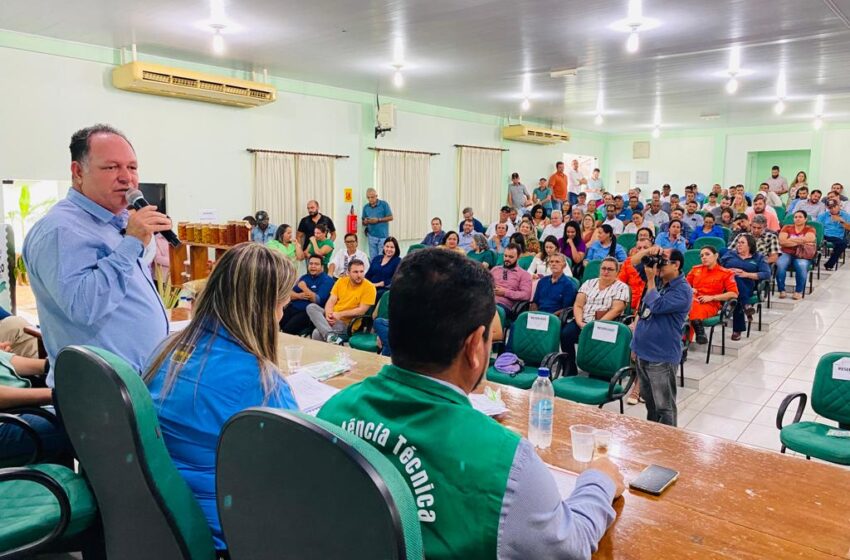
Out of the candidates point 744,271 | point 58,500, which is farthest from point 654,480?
point 744,271

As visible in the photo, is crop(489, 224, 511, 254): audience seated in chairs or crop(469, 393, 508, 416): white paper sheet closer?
crop(469, 393, 508, 416): white paper sheet

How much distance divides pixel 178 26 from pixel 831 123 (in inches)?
A: 567

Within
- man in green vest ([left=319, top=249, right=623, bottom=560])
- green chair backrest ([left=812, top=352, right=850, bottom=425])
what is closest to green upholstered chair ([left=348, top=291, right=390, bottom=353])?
green chair backrest ([left=812, top=352, right=850, bottom=425])

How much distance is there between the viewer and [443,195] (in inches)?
460

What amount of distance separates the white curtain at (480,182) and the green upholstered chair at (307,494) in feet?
36.7

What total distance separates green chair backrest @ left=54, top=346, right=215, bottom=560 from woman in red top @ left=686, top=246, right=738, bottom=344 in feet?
17.5

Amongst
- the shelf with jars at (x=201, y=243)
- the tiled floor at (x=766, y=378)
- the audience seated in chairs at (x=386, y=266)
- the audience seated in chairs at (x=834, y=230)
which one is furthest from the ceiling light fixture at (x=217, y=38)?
the audience seated in chairs at (x=834, y=230)

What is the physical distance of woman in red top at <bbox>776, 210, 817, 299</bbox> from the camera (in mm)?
8055

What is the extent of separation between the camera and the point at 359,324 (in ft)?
18.4

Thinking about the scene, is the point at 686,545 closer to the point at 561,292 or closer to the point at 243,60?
the point at 561,292

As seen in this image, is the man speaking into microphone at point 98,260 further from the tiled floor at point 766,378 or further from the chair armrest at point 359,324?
the chair armrest at point 359,324

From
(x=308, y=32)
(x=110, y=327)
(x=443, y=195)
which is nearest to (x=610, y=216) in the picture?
(x=443, y=195)

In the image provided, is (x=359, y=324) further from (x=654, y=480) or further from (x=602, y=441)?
(x=654, y=480)

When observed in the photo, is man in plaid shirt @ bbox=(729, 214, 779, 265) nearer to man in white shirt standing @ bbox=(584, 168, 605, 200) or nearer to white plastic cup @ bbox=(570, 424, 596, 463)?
white plastic cup @ bbox=(570, 424, 596, 463)
